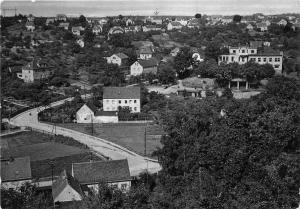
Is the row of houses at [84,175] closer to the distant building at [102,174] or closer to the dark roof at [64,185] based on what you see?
the distant building at [102,174]

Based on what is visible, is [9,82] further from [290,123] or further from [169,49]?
[290,123]

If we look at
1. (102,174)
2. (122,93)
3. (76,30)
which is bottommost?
(102,174)

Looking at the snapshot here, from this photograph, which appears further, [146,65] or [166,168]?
[146,65]

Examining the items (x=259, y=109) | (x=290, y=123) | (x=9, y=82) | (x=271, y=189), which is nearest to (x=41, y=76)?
(x=9, y=82)

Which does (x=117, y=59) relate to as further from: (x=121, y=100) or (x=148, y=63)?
(x=121, y=100)

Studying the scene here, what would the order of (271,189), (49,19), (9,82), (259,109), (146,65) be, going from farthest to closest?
(49,19)
(146,65)
(9,82)
(259,109)
(271,189)

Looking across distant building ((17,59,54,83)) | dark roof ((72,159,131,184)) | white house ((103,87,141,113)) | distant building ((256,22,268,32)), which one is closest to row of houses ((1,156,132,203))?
dark roof ((72,159,131,184))

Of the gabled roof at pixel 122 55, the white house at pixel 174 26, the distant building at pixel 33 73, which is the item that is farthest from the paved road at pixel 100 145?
the white house at pixel 174 26

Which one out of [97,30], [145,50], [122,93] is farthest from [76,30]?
[122,93]
